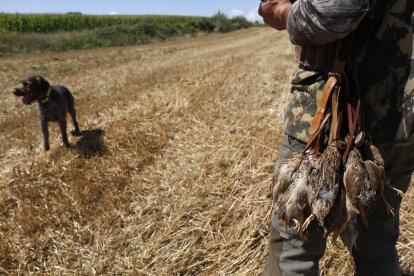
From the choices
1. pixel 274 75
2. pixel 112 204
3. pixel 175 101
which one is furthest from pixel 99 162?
pixel 274 75

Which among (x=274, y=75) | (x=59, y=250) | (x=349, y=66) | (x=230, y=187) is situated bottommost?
(x=59, y=250)

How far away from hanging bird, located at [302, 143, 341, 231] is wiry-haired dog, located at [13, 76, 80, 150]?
13.7 feet

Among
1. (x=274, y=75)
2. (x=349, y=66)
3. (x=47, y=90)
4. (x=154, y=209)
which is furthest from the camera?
(x=274, y=75)

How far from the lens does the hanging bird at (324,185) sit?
1320 mm

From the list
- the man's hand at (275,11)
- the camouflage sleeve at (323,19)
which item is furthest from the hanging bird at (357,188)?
the man's hand at (275,11)

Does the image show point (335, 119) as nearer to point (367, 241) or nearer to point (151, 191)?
point (367, 241)

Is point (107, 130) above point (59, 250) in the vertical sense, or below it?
above

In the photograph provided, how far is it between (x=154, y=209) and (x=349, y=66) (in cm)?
222

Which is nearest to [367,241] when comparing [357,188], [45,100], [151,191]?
[357,188]

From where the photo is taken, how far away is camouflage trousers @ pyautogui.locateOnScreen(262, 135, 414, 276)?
5.16 ft

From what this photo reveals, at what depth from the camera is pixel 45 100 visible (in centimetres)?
494

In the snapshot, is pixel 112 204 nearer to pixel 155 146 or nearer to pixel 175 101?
pixel 155 146

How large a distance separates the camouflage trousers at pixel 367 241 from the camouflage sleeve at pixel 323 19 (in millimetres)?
450

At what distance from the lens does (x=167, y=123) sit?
5289 mm
